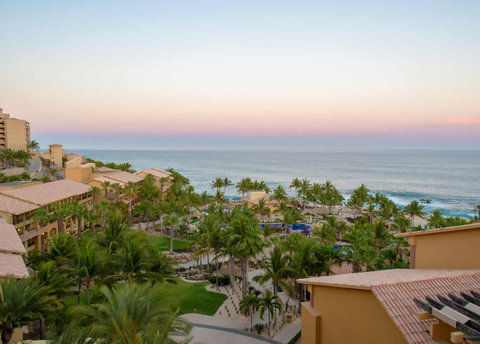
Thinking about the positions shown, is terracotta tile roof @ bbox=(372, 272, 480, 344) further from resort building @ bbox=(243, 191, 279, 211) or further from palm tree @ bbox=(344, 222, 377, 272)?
resort building @ bbox=(243, 191, 279, 211)

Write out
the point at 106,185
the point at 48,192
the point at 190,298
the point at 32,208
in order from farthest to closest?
the point at 106,185, the point at 48,192, the point at 32,208, the point at 190,298

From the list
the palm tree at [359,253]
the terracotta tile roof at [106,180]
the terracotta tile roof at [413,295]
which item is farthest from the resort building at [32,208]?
the terracotta tile roof at [413,295]

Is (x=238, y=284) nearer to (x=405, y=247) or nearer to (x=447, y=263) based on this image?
(x=405, y=247)

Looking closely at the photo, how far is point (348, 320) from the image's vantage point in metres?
11.2

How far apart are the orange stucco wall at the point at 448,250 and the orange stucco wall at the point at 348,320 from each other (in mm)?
4523

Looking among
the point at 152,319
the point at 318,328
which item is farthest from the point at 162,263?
the point at 318,328

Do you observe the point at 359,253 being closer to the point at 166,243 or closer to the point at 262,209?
the point at 166,243

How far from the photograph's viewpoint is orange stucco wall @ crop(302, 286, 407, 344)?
987cm

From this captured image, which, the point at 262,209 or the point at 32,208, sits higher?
the point at 32,208

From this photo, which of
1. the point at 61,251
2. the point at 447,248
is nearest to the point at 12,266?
the point at 61,251

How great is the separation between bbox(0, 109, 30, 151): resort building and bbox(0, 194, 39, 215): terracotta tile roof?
83552 mm

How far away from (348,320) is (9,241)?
906 inches

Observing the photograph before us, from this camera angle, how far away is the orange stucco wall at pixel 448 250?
11922 millimetres

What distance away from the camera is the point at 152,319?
495 inches
